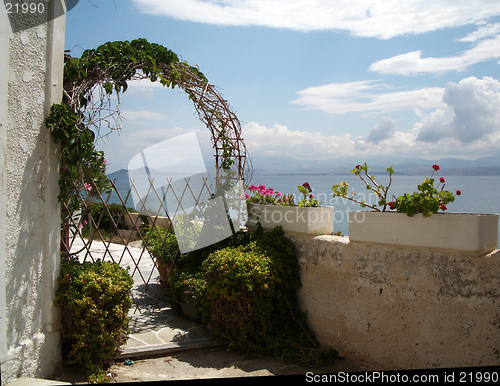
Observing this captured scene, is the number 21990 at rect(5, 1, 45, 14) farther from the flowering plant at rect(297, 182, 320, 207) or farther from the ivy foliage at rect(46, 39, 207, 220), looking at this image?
the flowering plant at rect(297, 182, 320, 207)

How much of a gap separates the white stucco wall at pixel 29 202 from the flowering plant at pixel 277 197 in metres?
2.44

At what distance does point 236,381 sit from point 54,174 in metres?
2.48

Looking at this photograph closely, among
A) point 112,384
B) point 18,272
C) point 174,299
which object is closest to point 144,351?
point 112,384

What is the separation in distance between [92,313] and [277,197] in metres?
2.55

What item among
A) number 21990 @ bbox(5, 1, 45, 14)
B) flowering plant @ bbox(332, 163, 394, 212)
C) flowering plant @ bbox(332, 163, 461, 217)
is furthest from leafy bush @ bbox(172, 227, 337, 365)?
number 21990 @ bbox(5, 1, 45, 14)

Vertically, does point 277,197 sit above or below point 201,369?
above

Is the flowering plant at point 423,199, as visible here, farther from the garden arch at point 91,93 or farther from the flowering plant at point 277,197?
the garden arch at point 91,93

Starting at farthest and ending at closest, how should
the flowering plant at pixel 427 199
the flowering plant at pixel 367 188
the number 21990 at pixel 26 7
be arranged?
1. the flowering plant at pixel 367 188
2. the flowering plant at pixel 427 199
3. the number 21990 at pixel 26 7

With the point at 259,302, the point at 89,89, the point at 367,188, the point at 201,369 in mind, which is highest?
the point at 89,89

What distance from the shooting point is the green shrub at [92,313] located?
3627 millimetres

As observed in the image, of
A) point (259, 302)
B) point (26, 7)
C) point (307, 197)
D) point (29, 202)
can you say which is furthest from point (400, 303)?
point (26, 7)

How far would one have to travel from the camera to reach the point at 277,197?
17.0 feet

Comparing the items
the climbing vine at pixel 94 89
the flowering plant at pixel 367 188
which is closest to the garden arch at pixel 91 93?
the climbing vine at pixel 94 89

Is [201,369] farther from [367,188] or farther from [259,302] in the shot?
[367,188]
